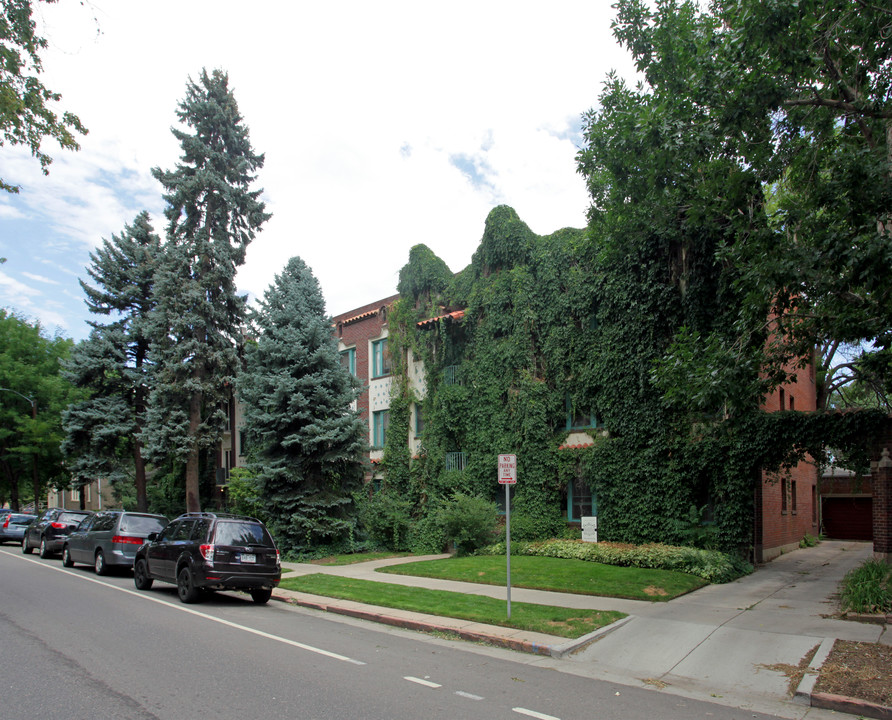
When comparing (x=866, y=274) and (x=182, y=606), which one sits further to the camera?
(x=182, y=606)

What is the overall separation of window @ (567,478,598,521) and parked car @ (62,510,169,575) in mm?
12200

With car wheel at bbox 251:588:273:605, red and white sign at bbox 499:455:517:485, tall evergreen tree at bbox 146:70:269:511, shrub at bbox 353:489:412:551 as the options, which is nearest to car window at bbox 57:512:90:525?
tall evergreen tree at bbox 146:70:269:511

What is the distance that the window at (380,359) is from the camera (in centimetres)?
2805

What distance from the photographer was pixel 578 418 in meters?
21.2

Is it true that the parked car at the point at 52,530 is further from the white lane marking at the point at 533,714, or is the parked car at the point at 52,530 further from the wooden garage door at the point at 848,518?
the wooden garage door at the point at 848,518

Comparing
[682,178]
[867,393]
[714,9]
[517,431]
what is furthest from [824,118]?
[867,393]

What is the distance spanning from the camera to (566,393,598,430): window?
20.7 metres

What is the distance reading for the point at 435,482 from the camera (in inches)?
968

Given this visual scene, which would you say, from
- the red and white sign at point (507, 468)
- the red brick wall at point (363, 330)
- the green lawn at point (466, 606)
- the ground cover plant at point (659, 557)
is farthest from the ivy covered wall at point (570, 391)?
the green lawn at point (466, 606)

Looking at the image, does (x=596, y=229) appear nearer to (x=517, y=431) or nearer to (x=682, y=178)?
(x=682, y=178)

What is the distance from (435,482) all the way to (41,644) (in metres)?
16.8

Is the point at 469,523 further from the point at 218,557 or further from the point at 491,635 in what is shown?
the point at 491,635

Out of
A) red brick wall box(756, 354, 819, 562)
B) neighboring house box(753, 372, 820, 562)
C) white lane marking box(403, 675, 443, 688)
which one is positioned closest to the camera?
white lane marking box(403, 675, 443, 688)

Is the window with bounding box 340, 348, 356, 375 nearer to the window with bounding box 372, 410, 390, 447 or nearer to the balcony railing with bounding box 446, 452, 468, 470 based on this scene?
the window with bounding box 372, 410, 390, 447
